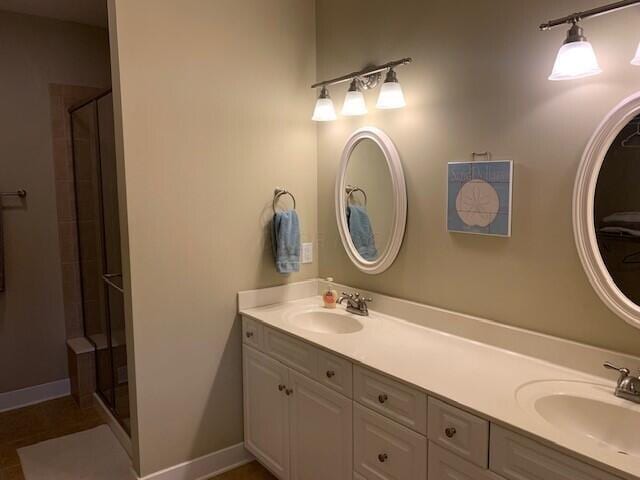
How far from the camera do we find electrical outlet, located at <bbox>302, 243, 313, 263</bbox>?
278 centimetres

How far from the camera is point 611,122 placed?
153 cm

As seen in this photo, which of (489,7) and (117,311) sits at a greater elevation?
(489,7)

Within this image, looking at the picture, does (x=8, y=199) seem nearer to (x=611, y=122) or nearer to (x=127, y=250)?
(x=127, y=250)

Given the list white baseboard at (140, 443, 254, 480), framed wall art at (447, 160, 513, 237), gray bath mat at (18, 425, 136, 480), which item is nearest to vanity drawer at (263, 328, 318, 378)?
white baseboard at (140, 443, 254, 480)

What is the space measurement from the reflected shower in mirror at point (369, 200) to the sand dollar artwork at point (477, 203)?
0.41 meters

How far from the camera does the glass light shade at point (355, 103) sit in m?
2.37

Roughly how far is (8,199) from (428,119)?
107 inches

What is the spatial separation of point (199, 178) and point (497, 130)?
1380mm

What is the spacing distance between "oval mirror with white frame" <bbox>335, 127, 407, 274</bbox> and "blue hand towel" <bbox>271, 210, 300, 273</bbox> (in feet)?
0.83

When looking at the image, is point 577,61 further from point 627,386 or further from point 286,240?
point 286,240

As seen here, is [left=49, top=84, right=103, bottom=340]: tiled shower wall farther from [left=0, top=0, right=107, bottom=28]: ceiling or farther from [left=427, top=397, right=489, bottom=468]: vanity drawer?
[left=427, top=397, right=489, bottom=468]: vanity drawer

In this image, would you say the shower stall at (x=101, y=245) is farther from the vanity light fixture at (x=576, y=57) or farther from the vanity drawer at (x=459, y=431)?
the vanity light fixture at (x=576, y=57)

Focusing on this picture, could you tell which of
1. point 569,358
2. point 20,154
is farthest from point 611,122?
point 20,154

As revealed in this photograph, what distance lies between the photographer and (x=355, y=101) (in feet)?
7.77
